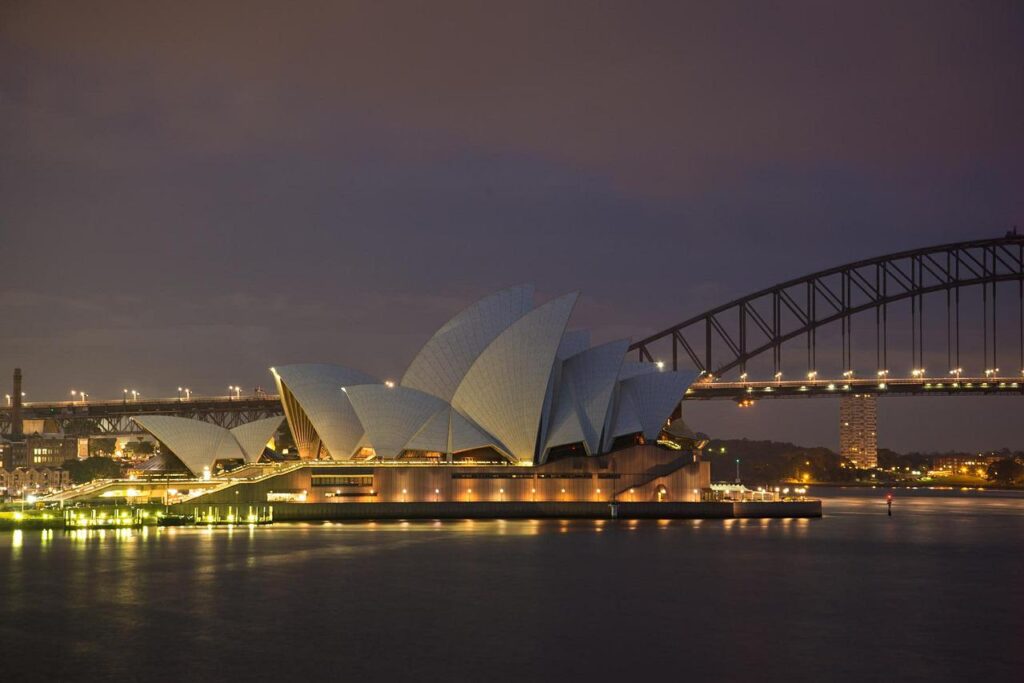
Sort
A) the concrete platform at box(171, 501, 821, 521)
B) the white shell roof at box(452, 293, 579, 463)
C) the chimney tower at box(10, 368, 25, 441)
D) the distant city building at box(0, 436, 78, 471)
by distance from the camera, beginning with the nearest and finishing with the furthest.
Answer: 1. the white shell roof at box(452, 293, 579, 463)
2. the concrete platform at box(171, 501, 821, 521)
3. the distant city building at box(0, 436, 78, 471)
4. the chimney tower at box(10, 368, 25, 441)

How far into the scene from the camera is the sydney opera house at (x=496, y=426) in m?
73.1

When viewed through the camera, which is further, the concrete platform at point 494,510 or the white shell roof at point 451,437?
the white shell roof at point 451,437

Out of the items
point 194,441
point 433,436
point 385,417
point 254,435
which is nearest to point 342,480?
point 385,417

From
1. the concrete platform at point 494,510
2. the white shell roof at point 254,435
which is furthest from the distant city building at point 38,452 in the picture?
the concrete platform at point 494,510

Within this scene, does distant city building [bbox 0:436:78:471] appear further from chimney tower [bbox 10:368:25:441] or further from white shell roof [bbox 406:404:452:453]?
white shell roof [bbox 406:404:452:453]

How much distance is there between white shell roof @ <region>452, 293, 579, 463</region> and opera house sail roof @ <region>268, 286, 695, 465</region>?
0.20 ft

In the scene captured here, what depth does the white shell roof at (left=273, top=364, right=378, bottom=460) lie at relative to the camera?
78.5 metres

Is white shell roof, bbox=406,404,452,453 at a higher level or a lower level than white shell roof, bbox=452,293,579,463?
lower

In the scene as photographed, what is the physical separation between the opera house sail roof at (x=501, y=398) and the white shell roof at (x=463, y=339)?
63mm

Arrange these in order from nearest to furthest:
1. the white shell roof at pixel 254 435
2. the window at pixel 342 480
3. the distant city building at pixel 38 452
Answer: the window at pixel 342 480 → the white shell roof at pixel 254 435 → the distant city building at pixel 38 452

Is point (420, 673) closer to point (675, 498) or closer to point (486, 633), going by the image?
point (486, 633)

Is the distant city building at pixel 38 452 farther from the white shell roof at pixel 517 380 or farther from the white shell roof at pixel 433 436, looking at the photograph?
the white shell roof at pixel 517 380

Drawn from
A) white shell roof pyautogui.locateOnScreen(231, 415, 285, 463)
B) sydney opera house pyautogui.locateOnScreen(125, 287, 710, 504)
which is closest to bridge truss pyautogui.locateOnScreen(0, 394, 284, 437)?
white shell roof pyautogui.locateOnScreen(231, 415, 285, 463)

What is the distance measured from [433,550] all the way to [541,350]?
2368 cm
